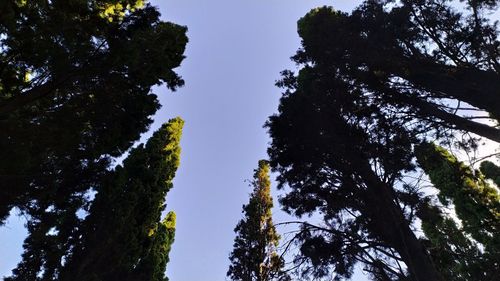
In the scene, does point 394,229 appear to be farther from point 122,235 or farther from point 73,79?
point 122,235

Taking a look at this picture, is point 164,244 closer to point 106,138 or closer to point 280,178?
point 280,178

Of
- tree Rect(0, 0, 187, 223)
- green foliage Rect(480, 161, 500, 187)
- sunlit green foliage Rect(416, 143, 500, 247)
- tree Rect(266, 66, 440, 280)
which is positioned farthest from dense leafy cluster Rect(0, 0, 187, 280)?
green foliage Rect(480, 161, 500, 187)

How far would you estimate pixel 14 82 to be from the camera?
749 centimetres

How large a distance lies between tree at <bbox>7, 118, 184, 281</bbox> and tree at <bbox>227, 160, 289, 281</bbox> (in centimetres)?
391

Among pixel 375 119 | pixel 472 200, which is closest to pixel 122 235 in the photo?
pixel 375 119

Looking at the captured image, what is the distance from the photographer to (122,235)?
14.3 m

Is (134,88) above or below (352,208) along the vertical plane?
above

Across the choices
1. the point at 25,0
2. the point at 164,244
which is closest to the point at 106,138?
the point at 25,0

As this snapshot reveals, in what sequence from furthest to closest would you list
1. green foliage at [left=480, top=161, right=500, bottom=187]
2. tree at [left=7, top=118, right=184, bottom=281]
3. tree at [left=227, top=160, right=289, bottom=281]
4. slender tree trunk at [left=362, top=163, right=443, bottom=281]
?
green foliage at [left=480, top=161, right=500, bottom=187], tree at [left=227, top=160, right=289, bottom=281], tree at [left=7, top=118, right=184, bottom=281], slender tree trunk at [left=362, top=163, right=443, bottom=281]

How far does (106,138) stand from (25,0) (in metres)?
3.76

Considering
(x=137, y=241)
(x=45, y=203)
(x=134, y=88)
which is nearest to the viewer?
(x=134, y=88)

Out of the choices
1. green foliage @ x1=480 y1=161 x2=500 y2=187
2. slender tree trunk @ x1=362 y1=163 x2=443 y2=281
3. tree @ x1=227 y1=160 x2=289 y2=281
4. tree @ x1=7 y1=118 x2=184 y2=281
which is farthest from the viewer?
green foliage @ x1=480 y1=161 x2=500 y2=187

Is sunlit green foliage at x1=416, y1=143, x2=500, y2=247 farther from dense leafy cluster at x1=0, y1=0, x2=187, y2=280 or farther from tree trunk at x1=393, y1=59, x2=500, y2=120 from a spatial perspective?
dense leafy cluster at x1=0, y1=0, x2=187, y2=280

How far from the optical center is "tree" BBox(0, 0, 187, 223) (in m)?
6.93
